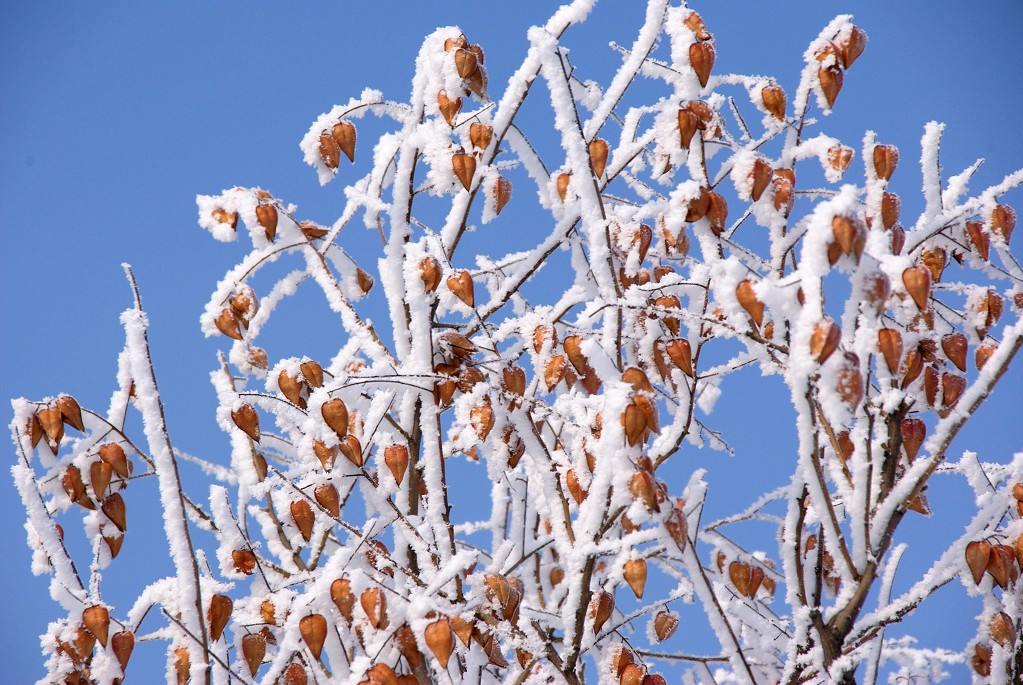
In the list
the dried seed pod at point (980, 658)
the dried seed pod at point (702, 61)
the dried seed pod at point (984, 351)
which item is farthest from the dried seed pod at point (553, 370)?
the dried seed pod at point (980, 658)

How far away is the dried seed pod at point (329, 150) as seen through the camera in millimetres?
2350

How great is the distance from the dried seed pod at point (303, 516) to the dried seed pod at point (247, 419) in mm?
178

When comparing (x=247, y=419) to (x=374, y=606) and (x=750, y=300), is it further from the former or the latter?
(x=750, y=300)

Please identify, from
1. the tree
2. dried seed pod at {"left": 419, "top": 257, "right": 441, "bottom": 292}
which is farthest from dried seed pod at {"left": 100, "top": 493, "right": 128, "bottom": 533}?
dried seed pod at {"left": 419, "top": 257, "right": 441, "bottom": 292}

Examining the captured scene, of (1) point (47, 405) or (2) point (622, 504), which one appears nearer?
(2) point (622, 504)

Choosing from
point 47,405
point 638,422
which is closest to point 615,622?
point 638,422

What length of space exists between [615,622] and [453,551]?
59 centimetres

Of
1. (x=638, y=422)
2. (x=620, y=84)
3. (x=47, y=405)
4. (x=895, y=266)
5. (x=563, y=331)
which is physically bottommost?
(x=638, y=422)

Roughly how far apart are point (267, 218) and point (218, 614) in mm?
870

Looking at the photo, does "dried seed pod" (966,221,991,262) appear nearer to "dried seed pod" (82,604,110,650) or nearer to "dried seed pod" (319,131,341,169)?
"dried seed pod" (319,131,341,169)

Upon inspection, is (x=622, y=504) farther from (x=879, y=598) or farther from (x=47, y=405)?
(x=47, y=405)

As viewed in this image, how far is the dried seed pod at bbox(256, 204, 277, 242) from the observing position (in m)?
2.24

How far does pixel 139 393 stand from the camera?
6.31 ft

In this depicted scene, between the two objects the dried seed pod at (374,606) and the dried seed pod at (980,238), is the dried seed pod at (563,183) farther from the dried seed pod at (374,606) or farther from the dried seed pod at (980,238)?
the dried seed pod at (374,606)
